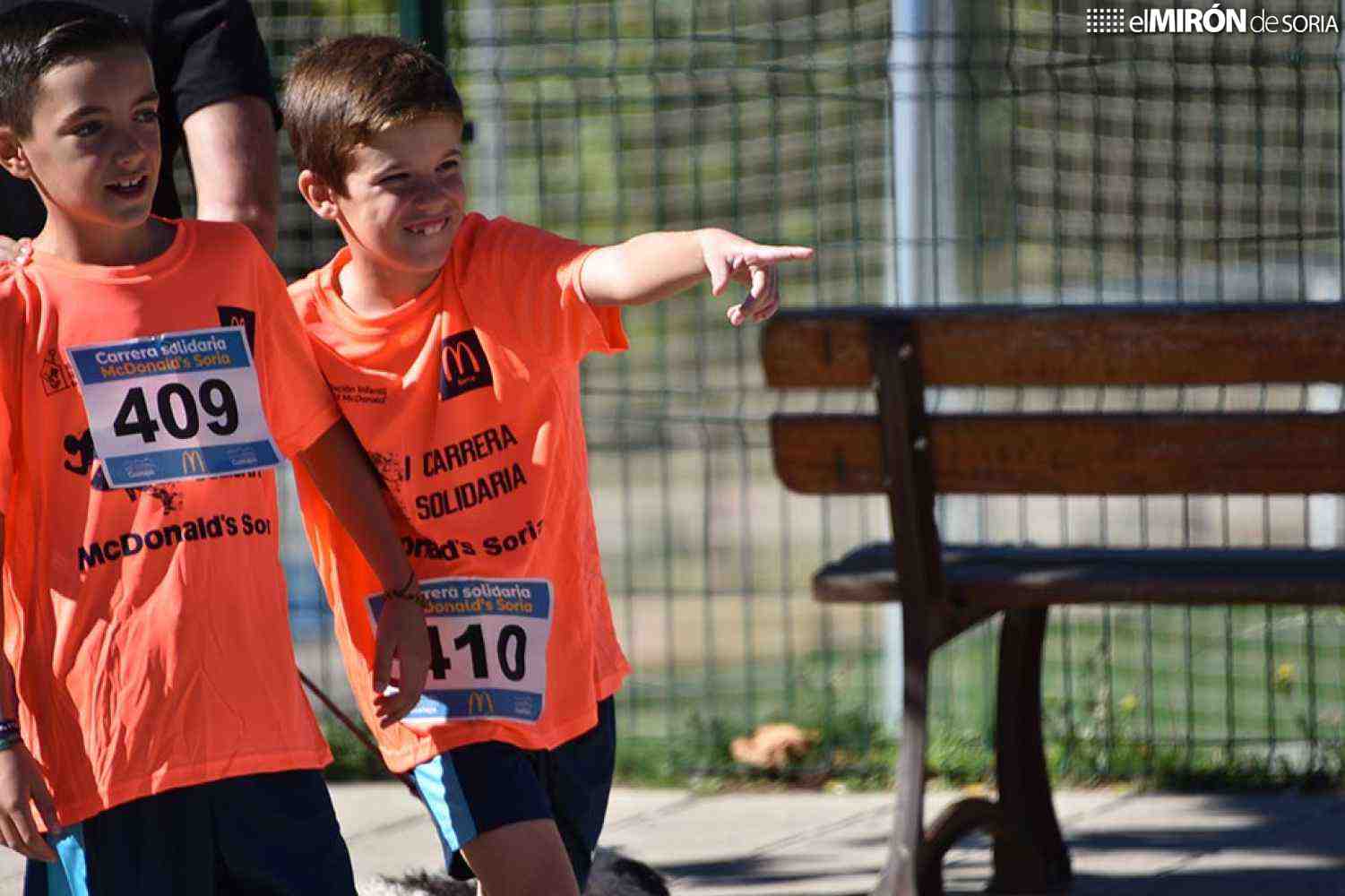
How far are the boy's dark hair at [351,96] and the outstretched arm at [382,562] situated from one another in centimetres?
41

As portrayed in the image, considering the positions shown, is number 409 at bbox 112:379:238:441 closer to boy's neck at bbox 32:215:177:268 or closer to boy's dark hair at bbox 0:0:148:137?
boy's neck at bbox 32:215:177:268

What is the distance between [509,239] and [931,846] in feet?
5.45

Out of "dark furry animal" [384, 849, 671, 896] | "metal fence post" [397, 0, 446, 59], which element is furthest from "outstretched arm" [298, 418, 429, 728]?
"metal fence post" [397, 0, 446, 59]

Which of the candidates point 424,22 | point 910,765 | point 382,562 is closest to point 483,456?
point 382,562

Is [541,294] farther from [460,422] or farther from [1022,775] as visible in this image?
[1022,775]

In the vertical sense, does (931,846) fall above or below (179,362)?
below

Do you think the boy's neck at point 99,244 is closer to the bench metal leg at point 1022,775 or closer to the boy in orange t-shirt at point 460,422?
the boy in orange t-shirt at point 460,422

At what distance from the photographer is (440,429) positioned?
3.13 m

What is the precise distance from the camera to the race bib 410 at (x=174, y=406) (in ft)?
8.80

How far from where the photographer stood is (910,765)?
13.6 feet

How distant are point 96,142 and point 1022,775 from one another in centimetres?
252

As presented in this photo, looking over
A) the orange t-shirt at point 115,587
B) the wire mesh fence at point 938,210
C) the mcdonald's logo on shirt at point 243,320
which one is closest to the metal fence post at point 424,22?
the wire mesh fence at point 938,210

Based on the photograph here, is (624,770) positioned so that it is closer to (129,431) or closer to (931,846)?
(931,846)

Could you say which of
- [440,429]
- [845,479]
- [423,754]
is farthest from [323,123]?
[845,479]
